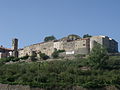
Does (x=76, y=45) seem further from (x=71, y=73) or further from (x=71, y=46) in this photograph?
(x=71, y=73)

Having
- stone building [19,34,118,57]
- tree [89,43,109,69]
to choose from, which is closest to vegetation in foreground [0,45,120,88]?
tree [89,43,109,69]

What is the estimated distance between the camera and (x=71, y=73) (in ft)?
164

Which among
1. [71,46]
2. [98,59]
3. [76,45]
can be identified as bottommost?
[98,59]

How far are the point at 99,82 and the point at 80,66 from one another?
10.2m

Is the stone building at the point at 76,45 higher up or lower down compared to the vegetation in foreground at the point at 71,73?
higher up

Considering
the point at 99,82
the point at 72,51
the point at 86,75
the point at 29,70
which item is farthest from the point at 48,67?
the point at 72,51

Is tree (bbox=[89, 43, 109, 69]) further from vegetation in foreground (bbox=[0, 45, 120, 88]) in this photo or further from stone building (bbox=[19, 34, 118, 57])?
stone building (bbox=[19, 34, 118, 57])

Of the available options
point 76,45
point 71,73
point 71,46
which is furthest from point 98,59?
point 71,46

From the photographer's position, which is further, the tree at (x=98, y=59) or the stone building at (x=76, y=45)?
the stone building at (x=76, y=45)

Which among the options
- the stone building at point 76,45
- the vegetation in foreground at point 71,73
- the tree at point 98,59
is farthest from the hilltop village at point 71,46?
the tree at point 98,59

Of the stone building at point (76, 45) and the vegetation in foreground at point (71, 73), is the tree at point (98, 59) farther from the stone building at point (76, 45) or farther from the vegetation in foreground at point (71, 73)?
the stone building at point (76, 45)

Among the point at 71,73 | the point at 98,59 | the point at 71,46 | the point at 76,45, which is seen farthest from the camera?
the point at 71,46

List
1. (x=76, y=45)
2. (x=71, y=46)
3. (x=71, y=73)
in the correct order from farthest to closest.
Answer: (x=71, y=46)
(x=76, y=45)
(x=71, y=73)

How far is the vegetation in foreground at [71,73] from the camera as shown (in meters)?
45.1
